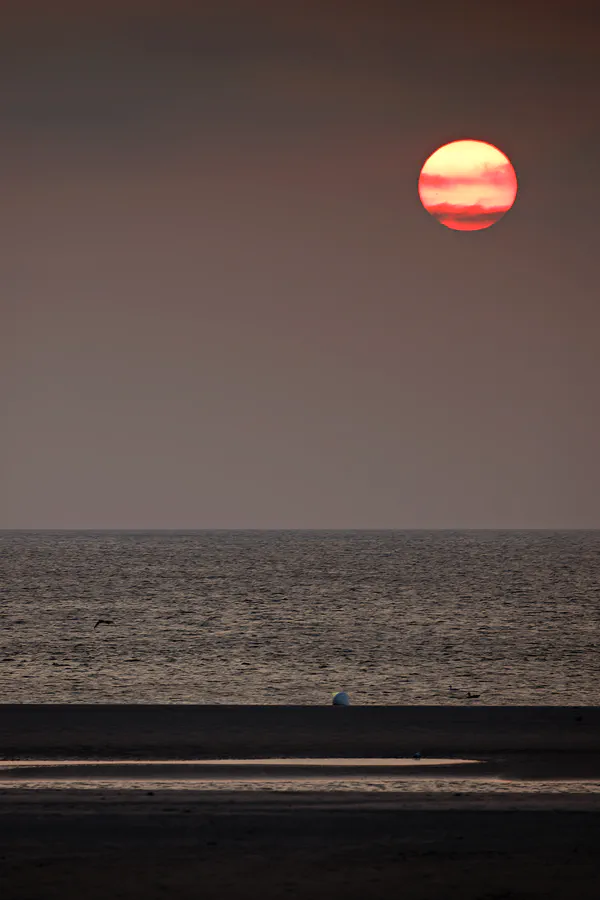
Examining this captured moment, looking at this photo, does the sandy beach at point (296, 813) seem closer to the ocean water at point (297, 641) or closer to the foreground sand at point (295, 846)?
the foreground sand at point (295, 846)

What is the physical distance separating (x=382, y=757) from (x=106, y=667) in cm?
2434

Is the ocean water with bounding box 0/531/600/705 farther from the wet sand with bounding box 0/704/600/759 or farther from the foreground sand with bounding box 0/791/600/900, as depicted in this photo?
the foreground sand with bounding box 0/791/600/900

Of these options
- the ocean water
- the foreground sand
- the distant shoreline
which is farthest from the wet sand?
the ocean water

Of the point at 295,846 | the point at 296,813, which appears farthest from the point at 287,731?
the point at 295,846

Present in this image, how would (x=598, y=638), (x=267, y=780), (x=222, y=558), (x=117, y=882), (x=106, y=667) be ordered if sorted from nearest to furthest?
(x=117, y=882) → (x=267, y=780) → (x=106, y=667) → (x=598, y=638) → (x=222, y=558)

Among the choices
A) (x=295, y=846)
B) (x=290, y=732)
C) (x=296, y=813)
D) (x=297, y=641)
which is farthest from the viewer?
(x=297, y=641)

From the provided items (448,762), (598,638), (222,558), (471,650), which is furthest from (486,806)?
(222,558)

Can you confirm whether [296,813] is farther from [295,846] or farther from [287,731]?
[287,731]

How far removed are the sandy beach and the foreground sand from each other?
0.05 ft

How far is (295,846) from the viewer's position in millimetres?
9289

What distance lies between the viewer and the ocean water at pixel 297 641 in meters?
29.8

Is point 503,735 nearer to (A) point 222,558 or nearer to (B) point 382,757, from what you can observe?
(B) point 382,757

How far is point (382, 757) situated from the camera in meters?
12.8

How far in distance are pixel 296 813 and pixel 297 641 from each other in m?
38.0
